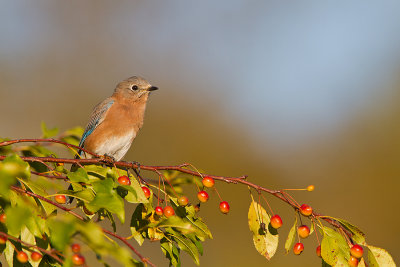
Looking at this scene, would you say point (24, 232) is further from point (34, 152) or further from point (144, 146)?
point (144, 146)

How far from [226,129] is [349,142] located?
456cm

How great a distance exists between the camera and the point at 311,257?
9.64 metres

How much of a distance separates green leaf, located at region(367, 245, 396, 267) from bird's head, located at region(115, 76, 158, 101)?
4.14m

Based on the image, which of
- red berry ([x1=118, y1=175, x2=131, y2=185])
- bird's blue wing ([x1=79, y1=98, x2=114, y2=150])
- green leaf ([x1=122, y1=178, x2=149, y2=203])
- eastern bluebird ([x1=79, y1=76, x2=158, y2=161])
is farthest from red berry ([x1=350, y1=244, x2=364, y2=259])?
bird's blue wing ([x1=79, y1=98, x2=114, y2=150])

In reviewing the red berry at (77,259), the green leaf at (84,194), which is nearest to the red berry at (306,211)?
the green leaf at (84,194)

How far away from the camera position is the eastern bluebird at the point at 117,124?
595 cm

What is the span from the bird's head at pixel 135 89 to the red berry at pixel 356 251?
13.5 ft

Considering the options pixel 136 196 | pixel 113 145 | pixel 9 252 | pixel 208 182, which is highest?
pixel 113 145

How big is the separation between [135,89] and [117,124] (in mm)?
786

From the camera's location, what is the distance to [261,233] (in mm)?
3105

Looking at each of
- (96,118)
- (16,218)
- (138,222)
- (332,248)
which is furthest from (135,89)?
(16,218)

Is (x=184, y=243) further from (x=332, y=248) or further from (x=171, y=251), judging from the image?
(x=332, y=248)

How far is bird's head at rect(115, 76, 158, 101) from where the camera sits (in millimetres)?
6547

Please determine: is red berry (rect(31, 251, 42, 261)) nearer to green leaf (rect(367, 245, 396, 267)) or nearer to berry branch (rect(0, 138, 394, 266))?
berry branch (rect(0, 138, 394, 266))
